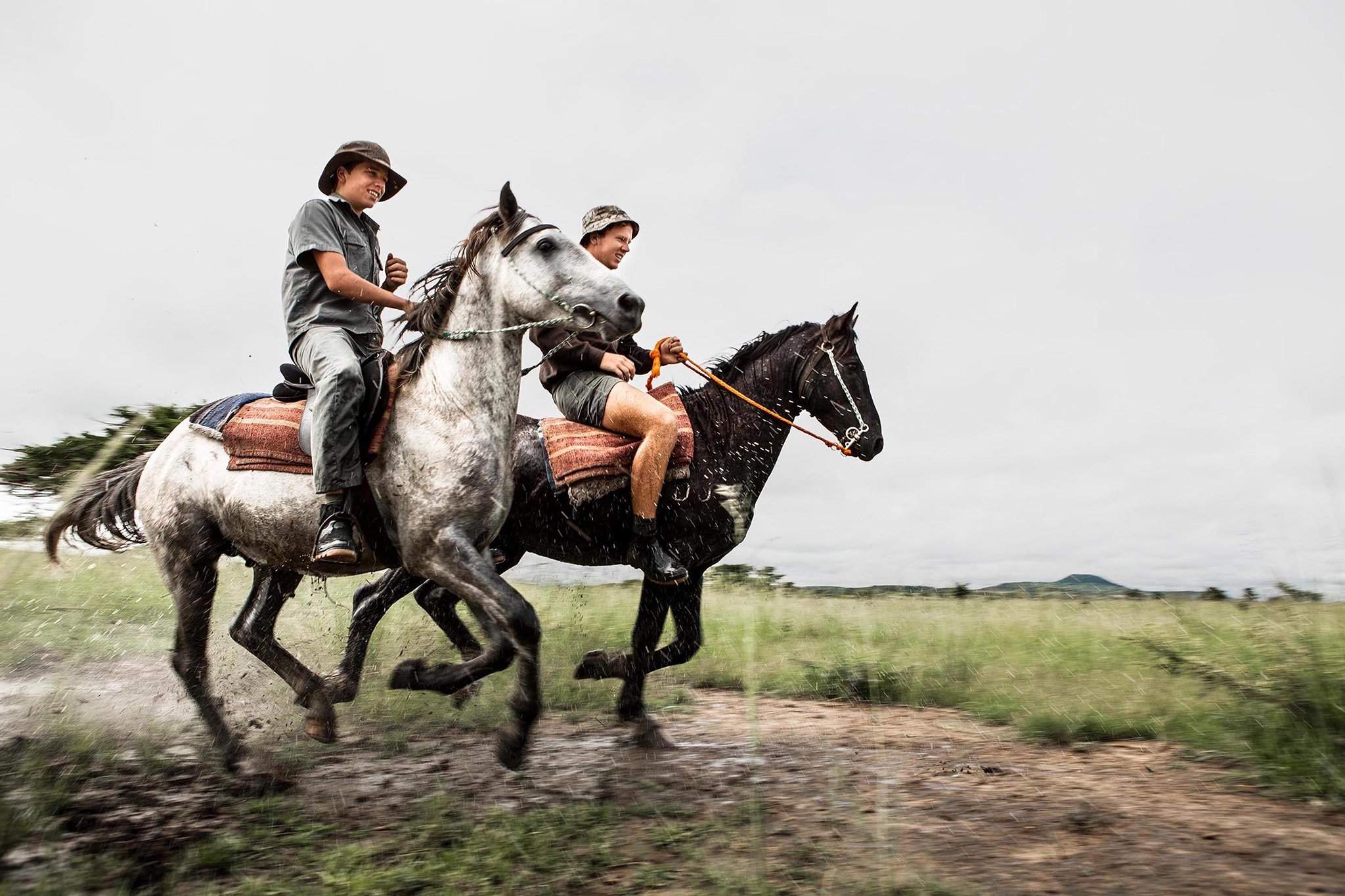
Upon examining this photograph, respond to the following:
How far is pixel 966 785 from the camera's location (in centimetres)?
458

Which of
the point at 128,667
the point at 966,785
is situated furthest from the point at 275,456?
the point at 128,667

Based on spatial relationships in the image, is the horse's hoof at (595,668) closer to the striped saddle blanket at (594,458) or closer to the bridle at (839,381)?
the striped saddle blanket at (594,458)

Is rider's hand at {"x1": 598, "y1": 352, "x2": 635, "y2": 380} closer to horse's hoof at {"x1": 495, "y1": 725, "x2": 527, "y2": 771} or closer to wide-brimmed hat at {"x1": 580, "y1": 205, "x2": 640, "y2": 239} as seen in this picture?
wide-brimmed hat at {"x1": 580, "y1": 205, "x2": 640, "y2": 239}

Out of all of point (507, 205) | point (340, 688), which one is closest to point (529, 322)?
point (507, 205)

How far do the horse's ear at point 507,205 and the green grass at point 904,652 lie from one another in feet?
8.17

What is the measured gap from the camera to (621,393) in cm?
532

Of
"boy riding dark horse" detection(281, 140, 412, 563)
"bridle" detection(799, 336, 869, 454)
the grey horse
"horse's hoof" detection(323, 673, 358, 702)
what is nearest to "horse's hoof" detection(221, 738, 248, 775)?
the grey horse

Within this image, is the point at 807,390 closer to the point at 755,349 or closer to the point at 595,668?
the point at 755,349

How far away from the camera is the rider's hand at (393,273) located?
17.7 ft

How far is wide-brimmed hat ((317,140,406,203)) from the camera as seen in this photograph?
16.6ft

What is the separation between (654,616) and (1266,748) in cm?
335

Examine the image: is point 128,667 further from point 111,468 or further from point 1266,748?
point 1266,748

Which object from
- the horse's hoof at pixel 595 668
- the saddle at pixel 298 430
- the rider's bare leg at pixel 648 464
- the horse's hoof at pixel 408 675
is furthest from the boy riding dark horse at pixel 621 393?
the horse's hoof at pixel 408 675

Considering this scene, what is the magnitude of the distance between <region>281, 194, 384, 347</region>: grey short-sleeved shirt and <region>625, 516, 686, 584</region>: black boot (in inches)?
76.4
